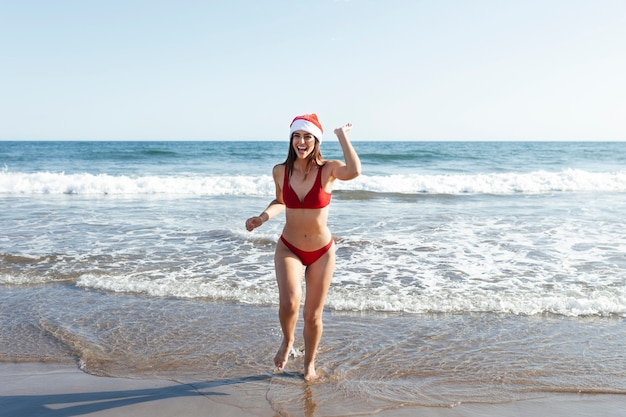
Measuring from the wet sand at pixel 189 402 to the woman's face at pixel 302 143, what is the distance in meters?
1.82

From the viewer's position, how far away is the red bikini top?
4137 millimetres

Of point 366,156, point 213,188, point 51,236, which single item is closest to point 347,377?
point 51,236

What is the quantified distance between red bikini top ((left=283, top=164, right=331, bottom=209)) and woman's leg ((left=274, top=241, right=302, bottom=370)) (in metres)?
0.36

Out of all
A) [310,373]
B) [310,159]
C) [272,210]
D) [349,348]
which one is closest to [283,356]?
[310,373]

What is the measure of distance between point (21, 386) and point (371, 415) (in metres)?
2.73

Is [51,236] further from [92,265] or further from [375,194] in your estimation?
[375,194]

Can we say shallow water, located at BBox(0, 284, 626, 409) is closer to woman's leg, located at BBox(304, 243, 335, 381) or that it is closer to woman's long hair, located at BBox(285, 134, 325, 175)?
woman's leg, located at BBox(304, 243, 335, 381)

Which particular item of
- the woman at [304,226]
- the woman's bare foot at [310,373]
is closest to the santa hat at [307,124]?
the woman at [304,226]

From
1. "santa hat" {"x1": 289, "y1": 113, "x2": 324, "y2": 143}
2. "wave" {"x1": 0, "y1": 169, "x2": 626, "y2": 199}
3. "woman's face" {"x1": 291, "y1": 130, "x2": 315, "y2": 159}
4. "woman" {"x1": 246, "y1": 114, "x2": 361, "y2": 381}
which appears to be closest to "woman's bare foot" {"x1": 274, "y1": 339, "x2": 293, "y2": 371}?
"woman" {"x1": 246, "y1": 114, "x2": 361, "y2": 381}

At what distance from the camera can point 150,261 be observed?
8.67 metres

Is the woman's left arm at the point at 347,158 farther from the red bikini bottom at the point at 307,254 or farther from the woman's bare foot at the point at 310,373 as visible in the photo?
the woman's bare foot at the point at 310,373

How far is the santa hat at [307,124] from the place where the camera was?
410cm

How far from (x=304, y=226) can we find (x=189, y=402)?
154 cm

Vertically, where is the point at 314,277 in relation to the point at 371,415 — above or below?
above
